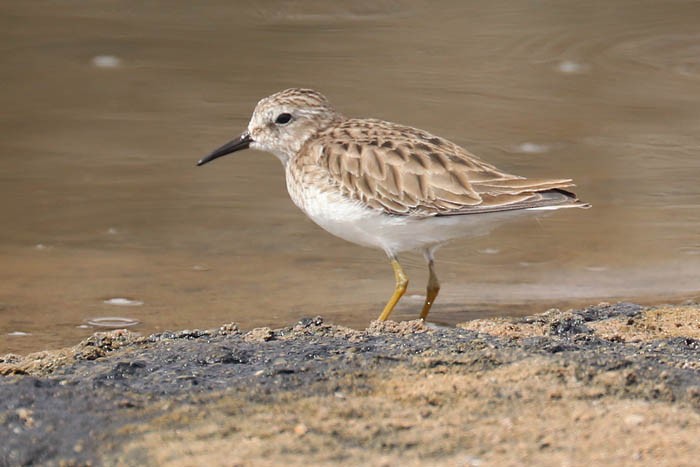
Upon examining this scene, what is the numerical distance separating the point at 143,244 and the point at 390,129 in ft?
8.00

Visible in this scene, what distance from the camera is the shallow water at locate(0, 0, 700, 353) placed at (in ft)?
23.4

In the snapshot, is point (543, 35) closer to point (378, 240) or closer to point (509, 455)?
point (378, 240)

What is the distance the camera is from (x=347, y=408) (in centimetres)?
363

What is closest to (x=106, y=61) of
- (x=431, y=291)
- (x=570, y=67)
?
(x=570, y=67)

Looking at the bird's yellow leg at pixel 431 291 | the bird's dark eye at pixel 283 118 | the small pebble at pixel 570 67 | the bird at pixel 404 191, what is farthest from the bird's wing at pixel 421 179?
the small pebble at pixel 570 67

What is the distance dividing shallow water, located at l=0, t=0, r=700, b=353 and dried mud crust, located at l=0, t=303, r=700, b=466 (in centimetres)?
198

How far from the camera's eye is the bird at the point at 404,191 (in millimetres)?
5672

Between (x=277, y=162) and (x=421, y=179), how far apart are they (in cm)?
393

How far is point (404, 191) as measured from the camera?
5793 millimetres

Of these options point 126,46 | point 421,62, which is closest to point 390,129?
point 421,62

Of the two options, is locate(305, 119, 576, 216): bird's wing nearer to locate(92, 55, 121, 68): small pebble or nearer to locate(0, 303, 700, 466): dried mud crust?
locate(0, 303, 700, 466): dried mud crust

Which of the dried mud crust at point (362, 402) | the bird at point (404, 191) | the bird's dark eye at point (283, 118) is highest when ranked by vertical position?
the bird's dark eye at point (283, 118)

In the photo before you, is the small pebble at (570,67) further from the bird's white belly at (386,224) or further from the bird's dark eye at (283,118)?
the bird's white belly at (386,224)

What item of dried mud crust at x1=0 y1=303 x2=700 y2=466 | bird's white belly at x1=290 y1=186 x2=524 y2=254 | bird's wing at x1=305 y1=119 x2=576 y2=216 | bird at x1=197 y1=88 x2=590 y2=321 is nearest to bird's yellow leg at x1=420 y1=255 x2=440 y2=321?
bird at x1=197 y1=88 x2=590 y2=321
